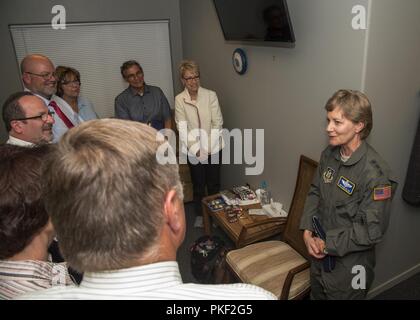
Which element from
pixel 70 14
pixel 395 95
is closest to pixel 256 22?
pixel 395 95

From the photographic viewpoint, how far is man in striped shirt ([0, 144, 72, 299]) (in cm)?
95

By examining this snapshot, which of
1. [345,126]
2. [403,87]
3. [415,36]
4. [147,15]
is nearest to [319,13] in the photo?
[415,36]

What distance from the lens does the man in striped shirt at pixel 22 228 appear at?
0.95 metres

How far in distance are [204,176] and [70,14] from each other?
2596mm

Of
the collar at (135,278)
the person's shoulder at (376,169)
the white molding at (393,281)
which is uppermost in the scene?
the collar at (135,278)

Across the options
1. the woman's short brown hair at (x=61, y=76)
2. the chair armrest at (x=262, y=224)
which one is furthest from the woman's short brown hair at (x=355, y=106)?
the woman's short brown hair at (x=61, y=76)

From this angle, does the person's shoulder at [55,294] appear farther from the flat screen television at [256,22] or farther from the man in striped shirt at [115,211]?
the flat screen television at [256,22]

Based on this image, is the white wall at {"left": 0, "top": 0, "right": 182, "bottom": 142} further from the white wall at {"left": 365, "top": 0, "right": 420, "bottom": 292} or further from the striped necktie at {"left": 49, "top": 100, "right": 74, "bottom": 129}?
the white wall at {"left": 365, "top": 0, "right": 420, "bottom": 292}

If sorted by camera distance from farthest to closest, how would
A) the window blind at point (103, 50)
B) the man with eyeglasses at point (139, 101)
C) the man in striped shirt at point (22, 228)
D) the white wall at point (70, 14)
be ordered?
the window blind at point (103, 50) < the white wall at point (70, 14) < the man with eyeglasses at point (139, 101) < the man in striped shirt at point (22, 228)

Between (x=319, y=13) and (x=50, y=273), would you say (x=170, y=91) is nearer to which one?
(x=319, y=13)

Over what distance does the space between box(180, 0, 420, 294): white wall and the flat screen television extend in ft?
0.32

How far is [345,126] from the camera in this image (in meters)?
1.61

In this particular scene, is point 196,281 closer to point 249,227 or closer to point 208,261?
point 208,261

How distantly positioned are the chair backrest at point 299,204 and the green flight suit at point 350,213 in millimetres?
348
